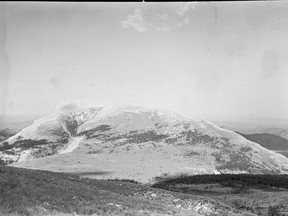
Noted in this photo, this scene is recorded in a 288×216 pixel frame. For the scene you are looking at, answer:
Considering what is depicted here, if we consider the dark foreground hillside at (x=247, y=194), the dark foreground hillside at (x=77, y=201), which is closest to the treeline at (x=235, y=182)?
the dark foreground hillside at (x=247, y=194)

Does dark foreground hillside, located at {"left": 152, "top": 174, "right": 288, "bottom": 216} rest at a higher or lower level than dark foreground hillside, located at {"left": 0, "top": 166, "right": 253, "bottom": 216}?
lower

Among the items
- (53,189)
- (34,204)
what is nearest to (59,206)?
(34,204)

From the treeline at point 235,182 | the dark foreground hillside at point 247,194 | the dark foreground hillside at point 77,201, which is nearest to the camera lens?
the dark foreground hillside at point 77,201

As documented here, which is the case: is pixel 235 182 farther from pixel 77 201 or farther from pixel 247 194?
pixel 77 201

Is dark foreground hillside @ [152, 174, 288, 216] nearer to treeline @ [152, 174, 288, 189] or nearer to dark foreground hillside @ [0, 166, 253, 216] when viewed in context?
treeline @ [152, 174, 288, 189]

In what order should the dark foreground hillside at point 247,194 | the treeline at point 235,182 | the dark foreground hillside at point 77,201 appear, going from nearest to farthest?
the dark foreground hillside at point 77,201
the dark foreground hillside at point 247,194
the treeline at point 235,182

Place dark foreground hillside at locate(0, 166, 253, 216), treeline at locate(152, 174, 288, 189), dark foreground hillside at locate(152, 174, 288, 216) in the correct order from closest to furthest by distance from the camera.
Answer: dark foreground hillside at locate(0, 166, 253, 216) → dark foreground hillside at locate(152, 174, 288, 216) → treeline at locate(152, 174, 288, 189)

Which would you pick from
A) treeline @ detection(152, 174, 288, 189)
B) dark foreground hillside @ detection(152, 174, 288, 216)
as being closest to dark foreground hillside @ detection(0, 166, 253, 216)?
dark foreground hillside @ detection(152, 174, 288, 216)

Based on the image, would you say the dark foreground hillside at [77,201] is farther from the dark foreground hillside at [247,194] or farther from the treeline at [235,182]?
the treeline at [235,182]

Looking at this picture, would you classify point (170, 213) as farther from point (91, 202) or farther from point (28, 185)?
point (28, 185)
